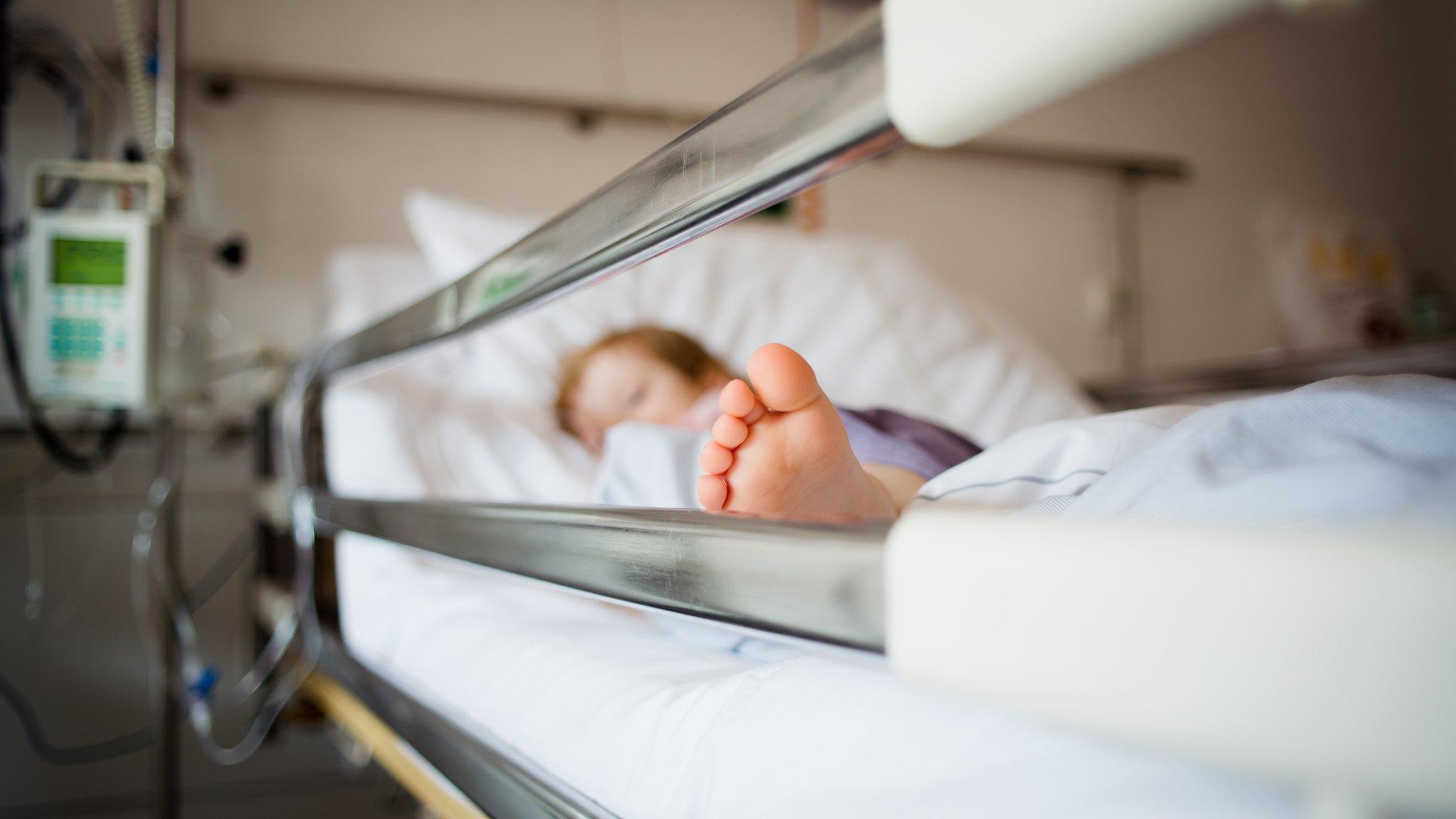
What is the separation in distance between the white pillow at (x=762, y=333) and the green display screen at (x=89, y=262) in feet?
1.33

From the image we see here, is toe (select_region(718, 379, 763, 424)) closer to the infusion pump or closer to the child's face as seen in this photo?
the child's face

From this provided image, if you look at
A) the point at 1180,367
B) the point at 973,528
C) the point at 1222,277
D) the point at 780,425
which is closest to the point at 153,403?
the point at 780,425

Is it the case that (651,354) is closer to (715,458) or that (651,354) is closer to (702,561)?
(715,458)

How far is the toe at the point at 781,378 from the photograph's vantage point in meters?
0.47

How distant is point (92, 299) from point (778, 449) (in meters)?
1.19

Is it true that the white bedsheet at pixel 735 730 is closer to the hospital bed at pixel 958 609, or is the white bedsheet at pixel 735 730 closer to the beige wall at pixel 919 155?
the hospital bed at pixel 958 609

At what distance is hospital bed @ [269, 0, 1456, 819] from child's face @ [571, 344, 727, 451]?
53 cm

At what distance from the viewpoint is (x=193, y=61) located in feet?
5.46

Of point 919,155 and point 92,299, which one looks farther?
point 919,155

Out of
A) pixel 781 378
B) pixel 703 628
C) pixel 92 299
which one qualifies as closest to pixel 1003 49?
pixel 781 378

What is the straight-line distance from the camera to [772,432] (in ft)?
1.66

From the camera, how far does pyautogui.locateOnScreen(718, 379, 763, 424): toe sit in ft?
1.64

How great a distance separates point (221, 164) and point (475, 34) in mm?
542

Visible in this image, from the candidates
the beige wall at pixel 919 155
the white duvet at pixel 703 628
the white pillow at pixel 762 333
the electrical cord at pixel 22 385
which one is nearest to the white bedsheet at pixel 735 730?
the white duvet at pixel 703 628
